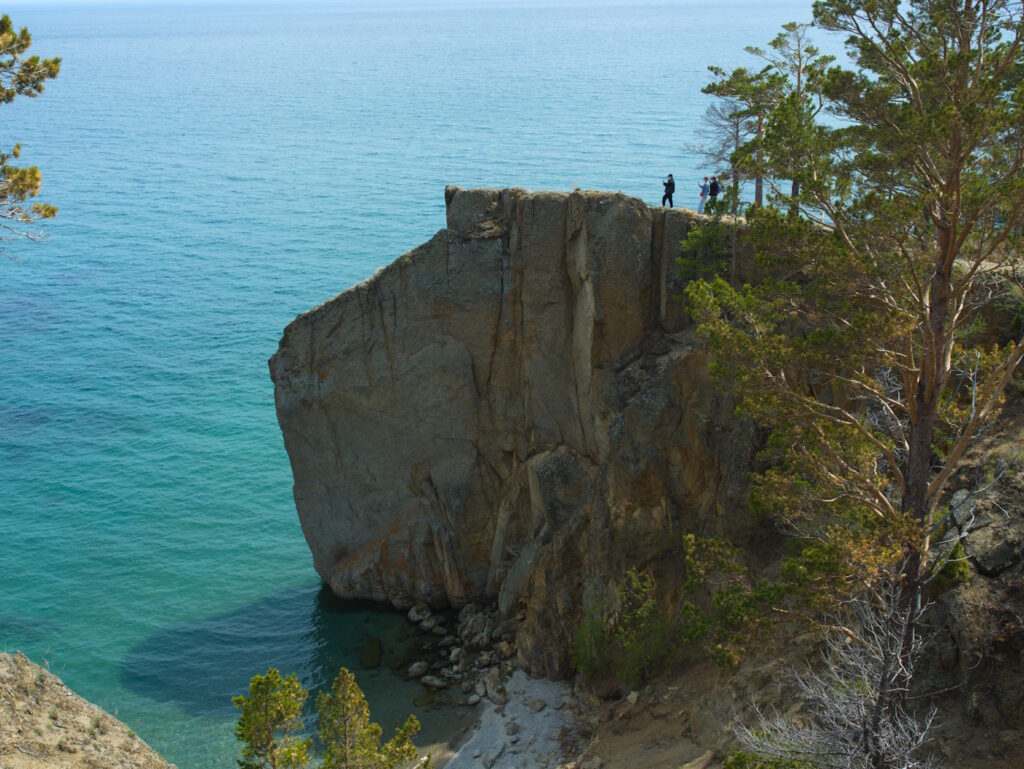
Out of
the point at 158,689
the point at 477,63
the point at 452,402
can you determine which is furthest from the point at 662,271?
the point at 477,63

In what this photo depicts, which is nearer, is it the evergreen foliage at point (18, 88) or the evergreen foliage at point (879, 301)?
the evergreen foliage at point (879, 301)

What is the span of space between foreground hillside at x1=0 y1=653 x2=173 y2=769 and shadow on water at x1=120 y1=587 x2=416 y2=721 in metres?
10.5

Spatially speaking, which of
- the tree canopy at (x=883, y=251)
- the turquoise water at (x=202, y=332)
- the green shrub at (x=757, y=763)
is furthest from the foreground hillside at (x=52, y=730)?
the tree canopy at (x=883, y=251)

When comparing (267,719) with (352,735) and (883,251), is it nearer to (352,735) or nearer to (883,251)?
(352,735)

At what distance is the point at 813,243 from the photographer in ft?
64.3

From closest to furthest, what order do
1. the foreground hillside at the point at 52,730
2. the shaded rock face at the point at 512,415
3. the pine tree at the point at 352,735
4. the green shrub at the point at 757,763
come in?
the green shrub at the point at 757,763 → the pine tree at the point at 352,735 → the foreground hillside at the point at 52,730 → the shaded rock face at the point at 512,415

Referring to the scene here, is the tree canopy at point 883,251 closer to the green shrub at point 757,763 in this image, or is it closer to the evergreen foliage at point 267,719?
the green shrub at point 757,763

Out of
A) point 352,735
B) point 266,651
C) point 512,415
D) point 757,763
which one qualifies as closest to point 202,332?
point 266,651

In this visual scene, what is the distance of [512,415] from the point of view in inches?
1423


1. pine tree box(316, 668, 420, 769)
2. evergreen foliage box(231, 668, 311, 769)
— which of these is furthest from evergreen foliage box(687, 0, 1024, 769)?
evergreen foliage box(231, 668, 311, 769)

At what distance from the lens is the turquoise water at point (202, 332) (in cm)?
3619

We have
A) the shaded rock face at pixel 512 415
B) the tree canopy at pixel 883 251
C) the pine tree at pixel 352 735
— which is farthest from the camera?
the shaded rock face at pixel 512 415

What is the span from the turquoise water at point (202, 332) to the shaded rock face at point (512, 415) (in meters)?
4.02

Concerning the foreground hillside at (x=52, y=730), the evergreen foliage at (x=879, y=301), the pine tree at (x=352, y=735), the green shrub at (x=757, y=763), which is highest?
the evergreen foliage at (x=879, y=301)
